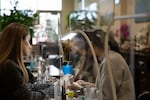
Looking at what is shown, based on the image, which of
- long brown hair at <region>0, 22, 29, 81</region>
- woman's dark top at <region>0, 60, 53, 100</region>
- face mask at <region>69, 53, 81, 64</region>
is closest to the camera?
woman's dark top at <region>0, 60, 53, 100</region>

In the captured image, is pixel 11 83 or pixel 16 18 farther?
pixel 16 18

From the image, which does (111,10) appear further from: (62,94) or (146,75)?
(146,75)

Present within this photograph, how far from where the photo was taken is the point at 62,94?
182cm

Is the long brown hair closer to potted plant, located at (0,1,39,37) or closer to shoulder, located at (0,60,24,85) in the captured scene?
shoulder, located at (0,60,24,85)

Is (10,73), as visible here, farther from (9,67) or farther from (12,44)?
(12,44)

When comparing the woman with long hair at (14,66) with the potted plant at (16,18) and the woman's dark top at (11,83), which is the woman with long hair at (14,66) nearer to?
the woman's dark top at (11,83)

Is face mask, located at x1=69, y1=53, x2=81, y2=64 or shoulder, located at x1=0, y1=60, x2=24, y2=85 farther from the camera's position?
face mask, located at x1=69, y1=53, x2=81, y2=64

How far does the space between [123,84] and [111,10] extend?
0.73 m

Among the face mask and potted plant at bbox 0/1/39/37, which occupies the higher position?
potted plant at bbox 0/1/39/37

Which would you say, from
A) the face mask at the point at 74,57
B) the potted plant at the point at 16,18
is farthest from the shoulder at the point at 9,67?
the potted plant at the point at 16,18

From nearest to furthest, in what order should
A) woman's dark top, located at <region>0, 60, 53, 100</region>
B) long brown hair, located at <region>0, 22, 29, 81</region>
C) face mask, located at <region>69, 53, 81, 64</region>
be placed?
woman's dark top, located at <region>0, 60, 53, 100</region>
long brown hair, located at <region>0, 22, 29, 81</region>
face mask, located at <region>69, 53, 81, 64</region>

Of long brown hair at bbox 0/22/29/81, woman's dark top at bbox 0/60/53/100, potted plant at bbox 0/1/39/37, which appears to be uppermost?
potted plant at bbox 0/1/39/37

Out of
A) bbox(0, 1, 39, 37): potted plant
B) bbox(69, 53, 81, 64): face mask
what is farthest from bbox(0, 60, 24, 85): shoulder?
bbox(0, 1, 39, 37): potted plant

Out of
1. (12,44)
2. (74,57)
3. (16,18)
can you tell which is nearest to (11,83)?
(12,44)
